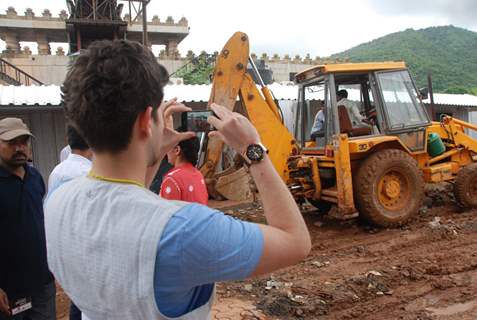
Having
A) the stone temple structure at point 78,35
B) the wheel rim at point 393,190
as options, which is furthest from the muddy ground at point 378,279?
the stone temple structure at point 78,35

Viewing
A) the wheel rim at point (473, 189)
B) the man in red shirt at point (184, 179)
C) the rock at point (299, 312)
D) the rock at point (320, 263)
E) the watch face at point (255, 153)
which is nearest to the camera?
the watch face at point (255, 153)

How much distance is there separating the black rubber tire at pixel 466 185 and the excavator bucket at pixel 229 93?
3709mm

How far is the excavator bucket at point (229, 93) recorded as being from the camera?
5.86m

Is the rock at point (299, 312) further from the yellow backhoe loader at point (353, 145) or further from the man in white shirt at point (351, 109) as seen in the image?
the man in white shirt at point (351, 109)

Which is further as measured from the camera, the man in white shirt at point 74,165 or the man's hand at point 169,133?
the man in white shirt at point 74,165

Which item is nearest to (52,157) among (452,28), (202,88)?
(202,88)

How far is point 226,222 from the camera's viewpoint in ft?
3.24

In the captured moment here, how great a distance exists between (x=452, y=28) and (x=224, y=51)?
253 feet

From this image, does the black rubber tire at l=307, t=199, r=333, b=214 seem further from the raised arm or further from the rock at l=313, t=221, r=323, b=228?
the raised arm

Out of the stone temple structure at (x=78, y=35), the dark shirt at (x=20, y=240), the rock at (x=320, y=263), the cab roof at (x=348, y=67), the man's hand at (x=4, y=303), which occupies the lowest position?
the rock at (x=320, y=263)

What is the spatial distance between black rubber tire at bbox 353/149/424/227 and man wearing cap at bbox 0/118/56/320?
4.42 meters

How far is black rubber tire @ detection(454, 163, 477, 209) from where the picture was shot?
6.82 metres

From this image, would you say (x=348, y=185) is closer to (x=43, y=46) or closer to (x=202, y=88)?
(x=202, y=88)

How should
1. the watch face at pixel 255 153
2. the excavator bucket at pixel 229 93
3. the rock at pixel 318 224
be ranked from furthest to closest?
the rock at pixel 318 224
the excavator bucket at pixel 229 93
the watch face at pixel 255 153
